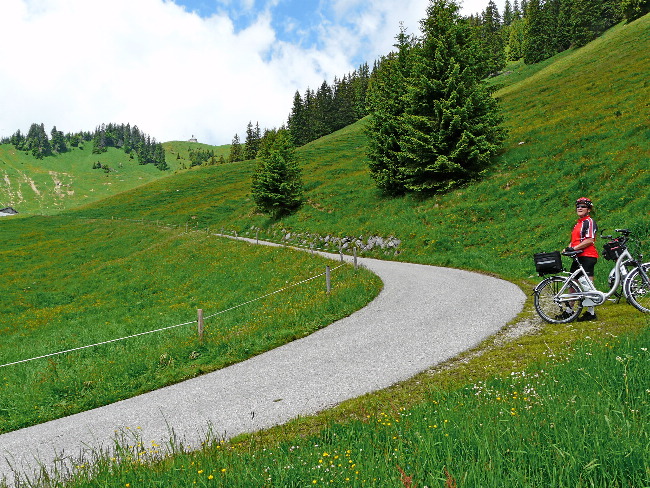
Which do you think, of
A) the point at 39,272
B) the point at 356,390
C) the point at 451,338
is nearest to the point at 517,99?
the point at 451,338

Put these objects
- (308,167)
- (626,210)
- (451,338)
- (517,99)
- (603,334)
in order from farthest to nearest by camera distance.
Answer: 1. (308,167)
2. (517,99)
3. (626,210)
4. (451,338)
5. (603,334)

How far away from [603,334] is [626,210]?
14.0 m

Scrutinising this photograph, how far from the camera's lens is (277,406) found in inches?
278

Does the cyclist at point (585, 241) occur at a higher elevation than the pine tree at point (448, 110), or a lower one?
lower

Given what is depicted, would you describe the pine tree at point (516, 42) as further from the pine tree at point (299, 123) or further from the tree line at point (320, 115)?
the pine tree at point (299, 123)

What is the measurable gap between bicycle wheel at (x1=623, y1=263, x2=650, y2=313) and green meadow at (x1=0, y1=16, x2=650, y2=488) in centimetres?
47

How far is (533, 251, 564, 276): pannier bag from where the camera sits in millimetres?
9203

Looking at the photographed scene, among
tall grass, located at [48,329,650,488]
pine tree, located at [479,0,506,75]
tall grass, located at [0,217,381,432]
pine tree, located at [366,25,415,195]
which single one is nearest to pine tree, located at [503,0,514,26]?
pine tree, located at [479,0,506,75]

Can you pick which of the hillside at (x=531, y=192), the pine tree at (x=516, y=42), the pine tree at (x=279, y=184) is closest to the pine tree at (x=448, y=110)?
the hillside at (x=531, y=192)

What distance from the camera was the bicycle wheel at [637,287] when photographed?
8969 mm

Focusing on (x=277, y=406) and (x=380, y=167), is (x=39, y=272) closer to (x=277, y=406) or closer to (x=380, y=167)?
(x=380, y=167)

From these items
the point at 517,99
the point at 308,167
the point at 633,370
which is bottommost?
the point at 633,370

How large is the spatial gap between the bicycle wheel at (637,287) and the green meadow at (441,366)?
1.53 feet

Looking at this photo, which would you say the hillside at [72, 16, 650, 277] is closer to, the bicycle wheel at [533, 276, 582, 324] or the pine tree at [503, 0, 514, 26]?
the bicycle wheel at [533, 276, 582, 324]
